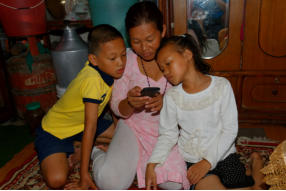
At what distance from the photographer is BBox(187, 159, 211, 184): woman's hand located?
114 centimetres

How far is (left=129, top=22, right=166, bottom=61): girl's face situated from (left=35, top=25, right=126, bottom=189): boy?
0.09 m

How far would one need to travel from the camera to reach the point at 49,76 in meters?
2.38

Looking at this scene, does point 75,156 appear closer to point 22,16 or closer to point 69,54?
point 69,54

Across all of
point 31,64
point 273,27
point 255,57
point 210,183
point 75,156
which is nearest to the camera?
point 210,183

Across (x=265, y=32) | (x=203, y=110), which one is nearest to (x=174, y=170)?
(x=203, y=110)

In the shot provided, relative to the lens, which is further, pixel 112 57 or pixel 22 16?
pixel 22 16

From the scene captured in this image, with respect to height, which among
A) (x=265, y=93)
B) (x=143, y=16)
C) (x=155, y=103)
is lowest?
(x=265, y=93)

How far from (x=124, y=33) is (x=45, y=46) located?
1.02 meters

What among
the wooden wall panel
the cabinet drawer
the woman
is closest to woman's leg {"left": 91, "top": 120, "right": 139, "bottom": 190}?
the woman

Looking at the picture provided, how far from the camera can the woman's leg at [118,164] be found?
1.30 m

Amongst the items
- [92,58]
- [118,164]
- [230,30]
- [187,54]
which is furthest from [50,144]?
[230,30]

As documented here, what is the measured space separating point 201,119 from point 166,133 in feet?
0.69

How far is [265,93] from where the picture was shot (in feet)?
6.81

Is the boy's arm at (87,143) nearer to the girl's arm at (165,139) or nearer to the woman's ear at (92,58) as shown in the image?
the woman's ear at (92,58)
